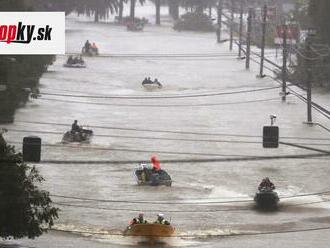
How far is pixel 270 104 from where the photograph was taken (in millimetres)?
84812

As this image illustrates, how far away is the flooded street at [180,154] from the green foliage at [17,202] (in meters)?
3.73

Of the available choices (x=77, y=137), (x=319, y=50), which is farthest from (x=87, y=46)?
(x=77, y=137)

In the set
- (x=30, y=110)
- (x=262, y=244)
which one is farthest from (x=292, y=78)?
(x=262, y=244)

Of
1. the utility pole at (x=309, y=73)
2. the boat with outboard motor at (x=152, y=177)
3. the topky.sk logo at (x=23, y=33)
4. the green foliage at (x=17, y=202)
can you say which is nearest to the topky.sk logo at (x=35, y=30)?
the topky.sk logo at (x=23, y=33)

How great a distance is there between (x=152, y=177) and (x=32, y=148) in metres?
6.80

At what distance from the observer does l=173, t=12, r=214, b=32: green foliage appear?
16612cm

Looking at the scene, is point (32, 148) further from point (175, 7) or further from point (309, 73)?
point (175, 7)

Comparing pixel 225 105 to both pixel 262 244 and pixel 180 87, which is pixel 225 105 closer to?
pixel 180 87

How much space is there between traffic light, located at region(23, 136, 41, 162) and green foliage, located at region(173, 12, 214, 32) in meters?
118

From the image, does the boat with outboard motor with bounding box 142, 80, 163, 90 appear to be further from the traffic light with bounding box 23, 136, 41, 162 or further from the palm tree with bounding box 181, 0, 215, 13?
the palm tree with bounding box 181, 0, 215, 13

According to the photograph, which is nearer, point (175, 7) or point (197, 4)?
point (197, 4)

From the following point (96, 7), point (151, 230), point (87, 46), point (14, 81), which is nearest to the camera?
point (151, 230)

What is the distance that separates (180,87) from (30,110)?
23735mm

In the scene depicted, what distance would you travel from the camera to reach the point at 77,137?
205 feet
